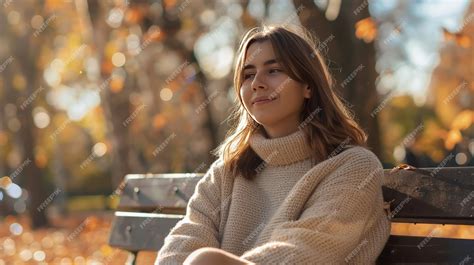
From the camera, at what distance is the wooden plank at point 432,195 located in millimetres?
2854

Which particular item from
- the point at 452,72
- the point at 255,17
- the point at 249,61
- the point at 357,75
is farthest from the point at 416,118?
the point at 249,61

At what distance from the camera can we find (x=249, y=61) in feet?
10.7

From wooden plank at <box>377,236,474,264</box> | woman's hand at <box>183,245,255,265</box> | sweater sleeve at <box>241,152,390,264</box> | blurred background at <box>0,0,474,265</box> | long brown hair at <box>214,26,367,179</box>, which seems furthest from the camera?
blurred background at <box>0,0,474,265</box>

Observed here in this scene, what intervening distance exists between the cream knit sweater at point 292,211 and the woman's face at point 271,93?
100 millimetres

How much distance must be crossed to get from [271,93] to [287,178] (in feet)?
1.24

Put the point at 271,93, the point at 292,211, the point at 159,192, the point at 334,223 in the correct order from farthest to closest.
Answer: the point at 159,192, the point at 271,93, the point at 292,211, the point at 334,223

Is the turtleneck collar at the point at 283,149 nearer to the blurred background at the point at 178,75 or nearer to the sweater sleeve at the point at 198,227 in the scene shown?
the sweater sleeve at the point at 198,227

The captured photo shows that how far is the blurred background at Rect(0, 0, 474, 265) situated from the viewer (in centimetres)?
558

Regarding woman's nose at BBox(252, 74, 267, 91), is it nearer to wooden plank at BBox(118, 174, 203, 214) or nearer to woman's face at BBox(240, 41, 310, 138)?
woman's face at BBox(240, 41, 310, 138)

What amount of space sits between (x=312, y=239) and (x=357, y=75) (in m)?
2.91

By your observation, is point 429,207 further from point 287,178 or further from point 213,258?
point 213,258

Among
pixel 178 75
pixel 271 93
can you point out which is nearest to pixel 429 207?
pixel 271 93

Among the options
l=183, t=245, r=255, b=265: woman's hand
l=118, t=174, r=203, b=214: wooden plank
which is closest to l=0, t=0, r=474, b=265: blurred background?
l=118, t=174, r=203, b=214: wooden plank

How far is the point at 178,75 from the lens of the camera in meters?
10.4
